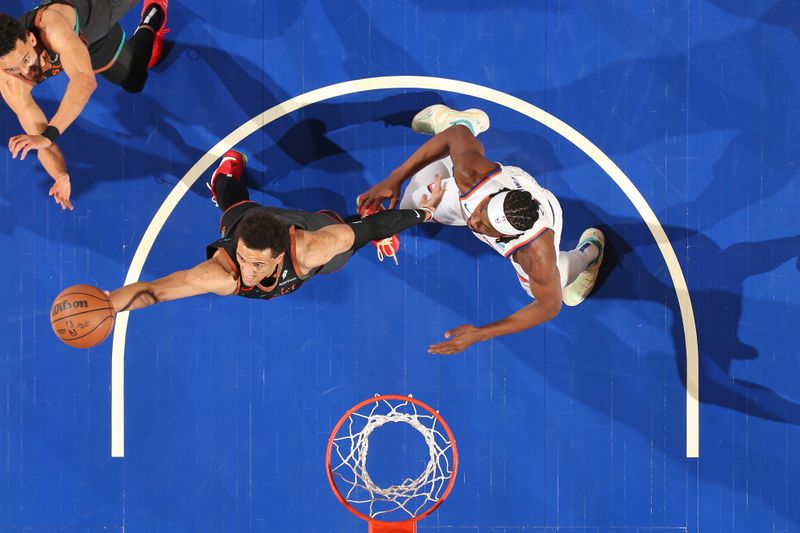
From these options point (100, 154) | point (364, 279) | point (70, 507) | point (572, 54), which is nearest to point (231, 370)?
point (364, 279)

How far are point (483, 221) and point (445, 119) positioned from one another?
1.40 meters

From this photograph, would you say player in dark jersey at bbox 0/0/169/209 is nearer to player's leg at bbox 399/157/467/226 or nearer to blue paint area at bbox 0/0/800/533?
blue paint area at bbox 0/0/800/533

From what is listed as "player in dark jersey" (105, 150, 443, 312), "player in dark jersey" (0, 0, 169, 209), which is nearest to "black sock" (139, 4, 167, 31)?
"player in dark jersey" (0, 0, 169, 209)

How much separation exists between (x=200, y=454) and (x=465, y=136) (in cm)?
393

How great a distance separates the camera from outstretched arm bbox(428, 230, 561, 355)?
4980mm

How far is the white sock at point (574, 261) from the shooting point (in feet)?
18.5

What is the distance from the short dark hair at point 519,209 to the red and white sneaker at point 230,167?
103 inches

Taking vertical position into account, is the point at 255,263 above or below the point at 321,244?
below

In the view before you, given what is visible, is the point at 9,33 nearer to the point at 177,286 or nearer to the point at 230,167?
the point at 230,167

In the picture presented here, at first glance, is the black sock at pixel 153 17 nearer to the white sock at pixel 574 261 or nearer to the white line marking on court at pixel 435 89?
the white line marking on court at pixel 435 89

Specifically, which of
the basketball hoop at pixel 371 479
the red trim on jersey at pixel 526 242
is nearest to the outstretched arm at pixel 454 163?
the red trim on jersey at pixel 526 242

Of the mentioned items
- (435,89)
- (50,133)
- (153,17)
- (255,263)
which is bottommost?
(255,263)

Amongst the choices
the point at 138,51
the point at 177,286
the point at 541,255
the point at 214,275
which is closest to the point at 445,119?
the point at 541,255

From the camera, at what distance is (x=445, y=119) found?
5906mm
